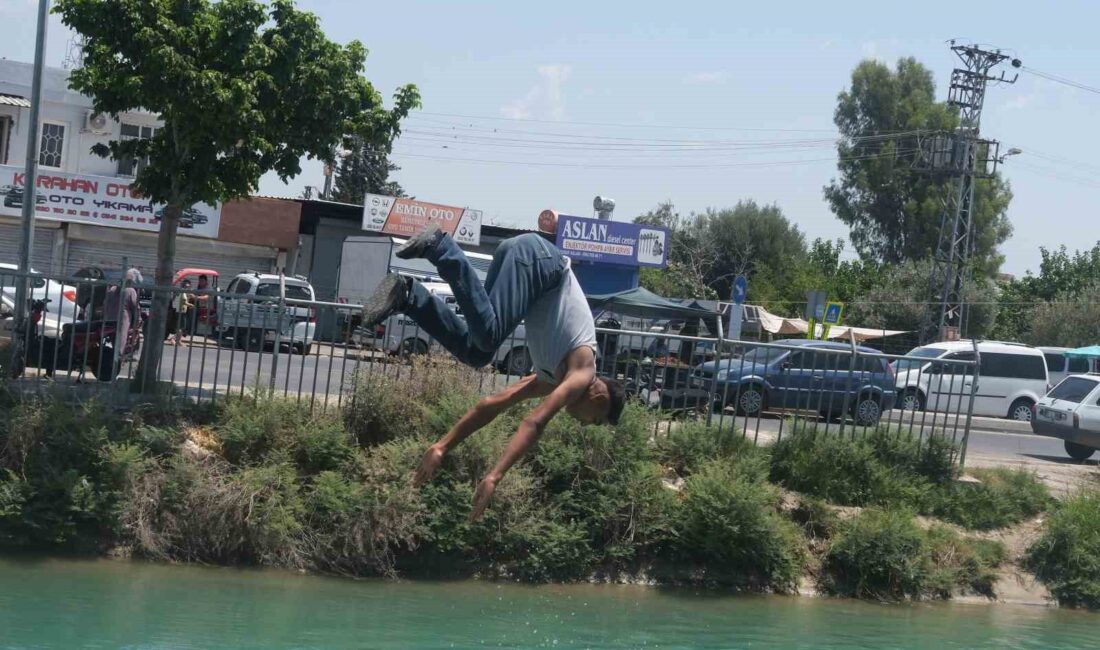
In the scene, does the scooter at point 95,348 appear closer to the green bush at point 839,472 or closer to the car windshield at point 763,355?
the car windshield at point 763,355

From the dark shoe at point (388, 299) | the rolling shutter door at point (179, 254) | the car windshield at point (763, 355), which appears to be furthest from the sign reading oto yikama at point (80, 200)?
the dark shoe at point (388, 299)

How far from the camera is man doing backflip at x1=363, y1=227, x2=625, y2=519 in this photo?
591 cm

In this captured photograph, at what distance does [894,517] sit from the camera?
37.7 feet

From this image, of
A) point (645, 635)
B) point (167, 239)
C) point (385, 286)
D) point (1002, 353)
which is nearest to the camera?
point (385, 286)

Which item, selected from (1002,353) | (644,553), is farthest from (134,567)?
(1002,353)

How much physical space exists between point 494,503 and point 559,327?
488 centimetres

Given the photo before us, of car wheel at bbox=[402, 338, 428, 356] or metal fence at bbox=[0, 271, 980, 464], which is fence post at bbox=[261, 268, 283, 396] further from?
car wheel at bbox=[402, 338, 428, 356]

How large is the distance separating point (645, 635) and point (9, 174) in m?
29.5

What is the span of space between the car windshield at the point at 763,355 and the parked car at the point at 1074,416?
1005cm

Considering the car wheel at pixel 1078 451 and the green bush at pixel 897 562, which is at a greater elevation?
the car wheel at pixel 1078 451

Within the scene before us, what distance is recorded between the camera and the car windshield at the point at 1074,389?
2037cm

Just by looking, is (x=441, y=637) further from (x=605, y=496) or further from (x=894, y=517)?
(x=894, y=517)

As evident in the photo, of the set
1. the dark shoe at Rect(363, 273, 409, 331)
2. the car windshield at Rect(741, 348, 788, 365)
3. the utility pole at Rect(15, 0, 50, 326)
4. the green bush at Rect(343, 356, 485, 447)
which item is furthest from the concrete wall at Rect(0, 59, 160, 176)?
the dark shoe at Rect(363, 273, 409, 331)

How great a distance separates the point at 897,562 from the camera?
37.2 ft
